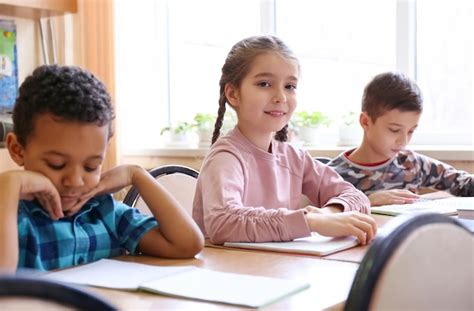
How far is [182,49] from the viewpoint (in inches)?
165

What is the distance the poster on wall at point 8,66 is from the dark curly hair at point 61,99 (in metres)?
2.49

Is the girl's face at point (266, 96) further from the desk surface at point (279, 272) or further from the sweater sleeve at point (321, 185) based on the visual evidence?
the desk surface at point (279, 272)

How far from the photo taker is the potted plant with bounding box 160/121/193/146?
3982 millimetres

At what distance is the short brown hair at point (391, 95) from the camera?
8.09ft

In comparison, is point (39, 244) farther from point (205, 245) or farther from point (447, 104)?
point (447, 104)

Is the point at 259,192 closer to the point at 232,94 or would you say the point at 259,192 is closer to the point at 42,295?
the point at 232,94

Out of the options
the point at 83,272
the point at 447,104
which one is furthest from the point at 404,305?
the point at 447,104

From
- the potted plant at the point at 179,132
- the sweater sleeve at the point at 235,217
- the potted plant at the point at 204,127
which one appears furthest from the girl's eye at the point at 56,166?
the potted plant at the point at 179,132

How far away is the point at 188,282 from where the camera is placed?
111cm

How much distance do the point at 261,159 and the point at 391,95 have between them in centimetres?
81

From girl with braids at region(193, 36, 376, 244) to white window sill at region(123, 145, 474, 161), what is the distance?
1122 mm

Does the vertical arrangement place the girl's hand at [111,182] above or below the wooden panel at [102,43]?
below

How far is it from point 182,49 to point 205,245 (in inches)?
109

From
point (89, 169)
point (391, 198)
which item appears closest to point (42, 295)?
point (89, 169)
